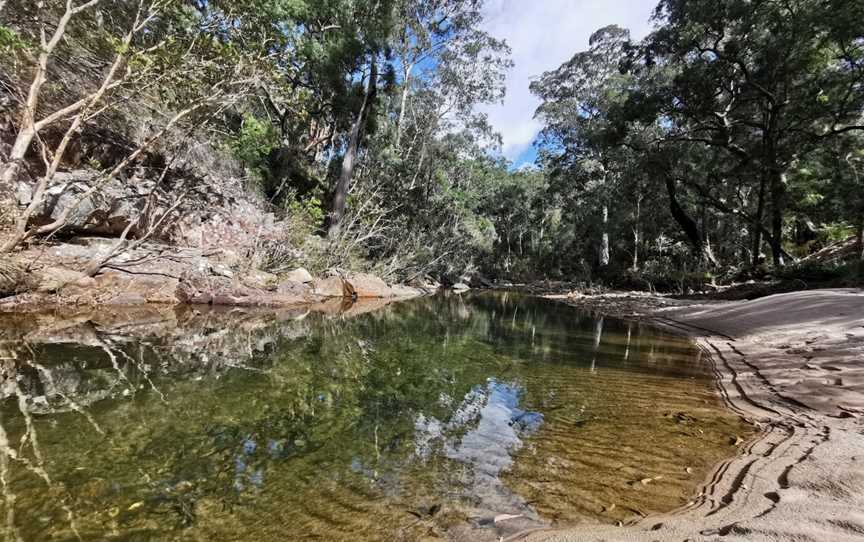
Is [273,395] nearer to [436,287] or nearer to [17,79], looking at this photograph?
[17,79]

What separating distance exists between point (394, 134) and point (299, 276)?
12.8 metres

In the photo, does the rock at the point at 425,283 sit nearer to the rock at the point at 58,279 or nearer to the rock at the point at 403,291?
the rock at the point at 403,291

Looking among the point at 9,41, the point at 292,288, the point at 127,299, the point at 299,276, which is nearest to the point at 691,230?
the point at 299,276

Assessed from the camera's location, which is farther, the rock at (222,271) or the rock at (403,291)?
the rock at (403,291)

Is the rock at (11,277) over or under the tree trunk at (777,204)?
under

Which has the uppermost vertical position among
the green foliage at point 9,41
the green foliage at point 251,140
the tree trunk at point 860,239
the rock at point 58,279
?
the green foliage at point 251,140

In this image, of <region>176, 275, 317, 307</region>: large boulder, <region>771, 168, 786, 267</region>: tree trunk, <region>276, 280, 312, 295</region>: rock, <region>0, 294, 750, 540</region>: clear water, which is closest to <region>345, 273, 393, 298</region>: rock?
<region>276, 280, 312, 295</region>: rock

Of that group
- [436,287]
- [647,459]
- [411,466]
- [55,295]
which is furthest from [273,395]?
[436,287]

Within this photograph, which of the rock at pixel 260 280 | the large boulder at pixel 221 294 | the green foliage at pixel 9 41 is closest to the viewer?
the green foliage at pixel 9 41

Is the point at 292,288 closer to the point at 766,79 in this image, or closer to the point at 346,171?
the point at 346,171

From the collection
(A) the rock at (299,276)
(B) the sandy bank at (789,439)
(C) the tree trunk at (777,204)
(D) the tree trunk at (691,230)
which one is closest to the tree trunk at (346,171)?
(A) the rock at (299,276)

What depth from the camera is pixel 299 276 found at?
13.5 m

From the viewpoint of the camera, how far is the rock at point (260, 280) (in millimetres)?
11742

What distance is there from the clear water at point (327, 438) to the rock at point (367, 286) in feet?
29.5
